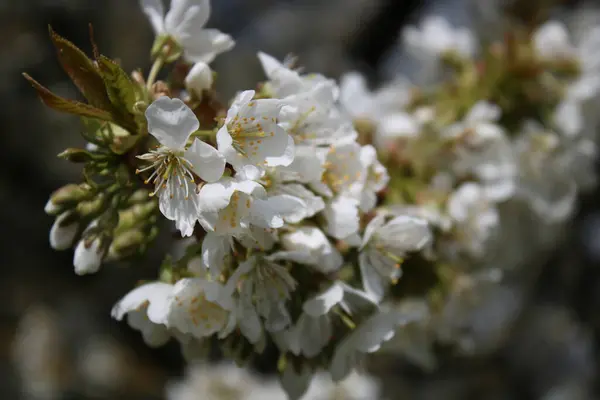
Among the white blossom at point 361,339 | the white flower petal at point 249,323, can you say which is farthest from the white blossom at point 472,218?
the white flower petal at point 249,323

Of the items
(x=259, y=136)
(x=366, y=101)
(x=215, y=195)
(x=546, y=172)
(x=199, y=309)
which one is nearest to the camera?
(x=215, y=195)

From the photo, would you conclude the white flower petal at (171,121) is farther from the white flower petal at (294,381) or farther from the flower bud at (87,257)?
the white flower petal at (294,381)

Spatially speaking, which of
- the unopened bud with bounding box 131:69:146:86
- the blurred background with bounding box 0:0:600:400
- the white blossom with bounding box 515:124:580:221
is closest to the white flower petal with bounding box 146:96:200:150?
the unopened bud with bounding box 131:69:146:86

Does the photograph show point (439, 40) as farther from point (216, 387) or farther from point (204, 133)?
point (216, 387)

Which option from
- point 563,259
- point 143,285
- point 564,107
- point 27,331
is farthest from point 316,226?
point 27,331

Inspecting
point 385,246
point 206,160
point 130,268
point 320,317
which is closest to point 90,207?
point 206,160

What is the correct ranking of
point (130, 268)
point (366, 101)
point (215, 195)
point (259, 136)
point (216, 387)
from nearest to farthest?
point (215, 195), point (259, 136), point (366, 101), point (216, 387), point (130, 268)

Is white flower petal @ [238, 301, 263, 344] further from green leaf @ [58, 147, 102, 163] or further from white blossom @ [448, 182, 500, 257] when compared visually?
white blossom @ [448, 182, 500, 257]
